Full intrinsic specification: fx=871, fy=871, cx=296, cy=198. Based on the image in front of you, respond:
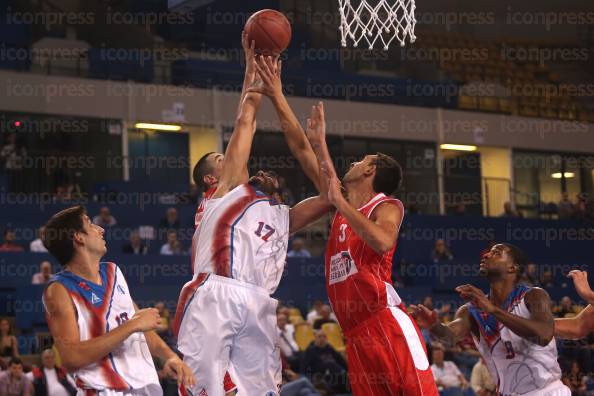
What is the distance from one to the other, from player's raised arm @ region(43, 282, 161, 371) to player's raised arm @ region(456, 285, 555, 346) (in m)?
2.22

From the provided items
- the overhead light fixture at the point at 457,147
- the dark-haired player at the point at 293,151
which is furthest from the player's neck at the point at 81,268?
the overhead light fixture at the point at 457,147

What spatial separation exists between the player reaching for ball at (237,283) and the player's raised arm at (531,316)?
127cm

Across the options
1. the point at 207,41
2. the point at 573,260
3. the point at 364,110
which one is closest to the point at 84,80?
the point at 207,41

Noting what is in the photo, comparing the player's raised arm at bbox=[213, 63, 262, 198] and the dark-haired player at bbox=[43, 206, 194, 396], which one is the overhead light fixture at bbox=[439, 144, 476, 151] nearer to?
the player's raised arm at bbox=[213, 63, 262, 198]

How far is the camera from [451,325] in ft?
20.3

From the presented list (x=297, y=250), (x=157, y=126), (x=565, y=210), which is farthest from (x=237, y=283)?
(x=565, y=210)

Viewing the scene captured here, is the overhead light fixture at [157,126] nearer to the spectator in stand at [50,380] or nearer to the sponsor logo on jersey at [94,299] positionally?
the spectator in stand at [50,380]

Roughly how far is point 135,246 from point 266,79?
31.4ft

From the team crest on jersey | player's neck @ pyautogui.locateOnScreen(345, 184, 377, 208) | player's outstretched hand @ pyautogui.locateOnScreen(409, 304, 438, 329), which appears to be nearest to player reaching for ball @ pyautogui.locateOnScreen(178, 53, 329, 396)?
the team crest on jersey

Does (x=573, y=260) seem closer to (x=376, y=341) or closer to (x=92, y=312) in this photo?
(x=376, y=341)

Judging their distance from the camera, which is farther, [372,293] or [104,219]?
[104,219]

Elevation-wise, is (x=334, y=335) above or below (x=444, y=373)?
above

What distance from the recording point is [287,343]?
12.0 m

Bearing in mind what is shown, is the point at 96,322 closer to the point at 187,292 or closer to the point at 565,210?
the point at 187,292
